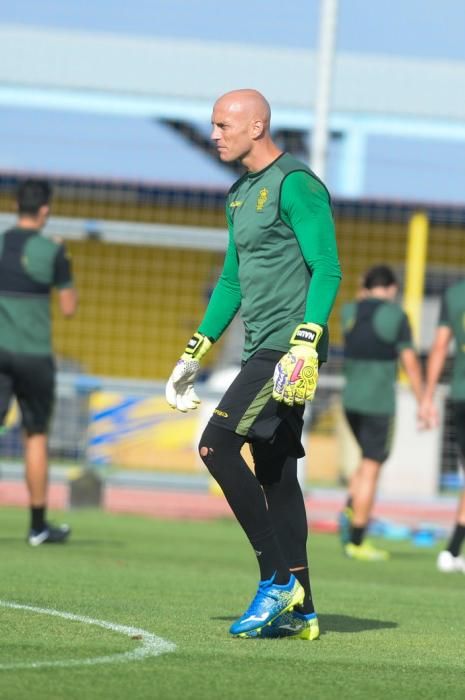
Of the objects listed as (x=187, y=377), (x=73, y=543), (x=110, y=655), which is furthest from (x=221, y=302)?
(x=73, y=543)

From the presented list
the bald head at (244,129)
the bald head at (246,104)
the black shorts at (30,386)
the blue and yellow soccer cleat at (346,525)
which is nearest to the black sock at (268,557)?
the bald head at (244,129)

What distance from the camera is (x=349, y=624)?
6.79 metres

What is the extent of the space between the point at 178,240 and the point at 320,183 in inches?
391

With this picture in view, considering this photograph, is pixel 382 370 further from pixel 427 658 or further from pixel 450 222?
pixel 450 222

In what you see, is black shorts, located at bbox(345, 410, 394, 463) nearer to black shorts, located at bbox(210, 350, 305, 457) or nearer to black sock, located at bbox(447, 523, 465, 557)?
black sock, located at bbox(447, 523, 465, 557)

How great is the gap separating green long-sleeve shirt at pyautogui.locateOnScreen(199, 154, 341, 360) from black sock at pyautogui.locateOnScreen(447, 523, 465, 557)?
4633 millimetres

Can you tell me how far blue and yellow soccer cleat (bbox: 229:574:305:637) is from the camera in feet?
19.6

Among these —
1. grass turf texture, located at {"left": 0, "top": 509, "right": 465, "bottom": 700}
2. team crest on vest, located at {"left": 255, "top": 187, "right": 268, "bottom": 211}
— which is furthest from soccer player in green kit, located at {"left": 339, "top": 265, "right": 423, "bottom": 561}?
team crest on vest, located at {"left": 255, "top": 187, "right": 268, "bottom": 211}

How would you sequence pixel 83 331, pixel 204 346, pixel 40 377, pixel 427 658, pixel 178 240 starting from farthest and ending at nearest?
1. pixel 83 331
2. pixel 178 240
3. pixel 40 377
4. pixel 204 346
5. pixel 427 658

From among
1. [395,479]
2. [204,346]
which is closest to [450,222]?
[395,479]

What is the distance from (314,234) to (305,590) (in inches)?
54.8

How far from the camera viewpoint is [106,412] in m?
16.2

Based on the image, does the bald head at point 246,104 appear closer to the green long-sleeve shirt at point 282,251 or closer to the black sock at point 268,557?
the green long-sleeve shirt at point 282,251

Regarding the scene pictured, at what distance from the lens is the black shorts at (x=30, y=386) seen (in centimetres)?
1007
